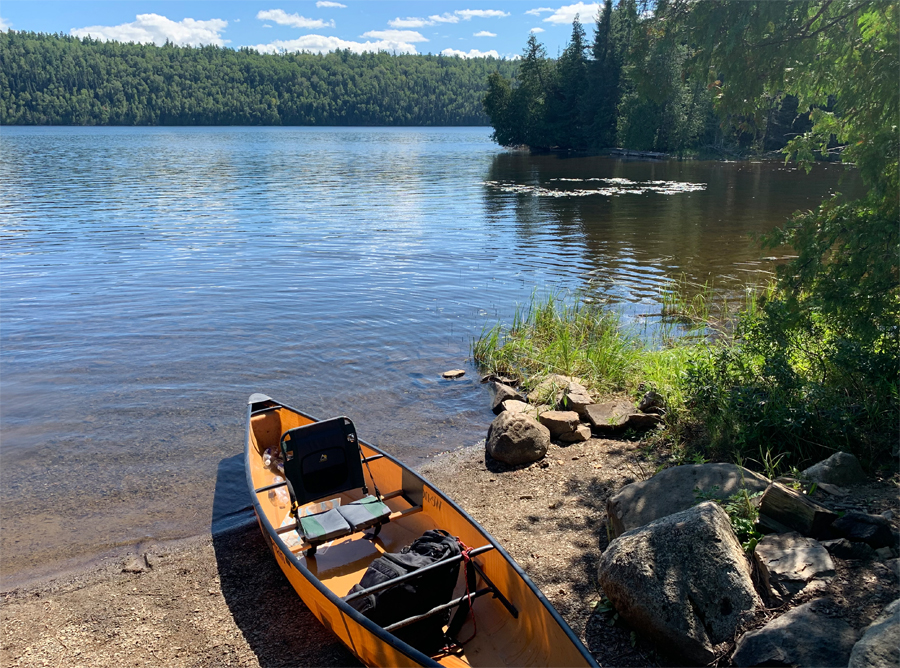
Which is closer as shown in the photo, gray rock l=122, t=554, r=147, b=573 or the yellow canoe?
the yellow canoe

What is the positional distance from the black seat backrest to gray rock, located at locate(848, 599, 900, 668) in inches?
178

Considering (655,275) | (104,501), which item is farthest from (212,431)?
(655,275)

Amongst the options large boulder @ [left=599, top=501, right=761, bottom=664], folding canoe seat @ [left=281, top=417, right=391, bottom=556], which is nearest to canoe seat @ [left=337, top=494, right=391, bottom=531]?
folding canoe seat @ [left=281, top=417, right=391, bottom=556]

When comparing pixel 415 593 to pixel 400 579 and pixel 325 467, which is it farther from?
pixel 325 467

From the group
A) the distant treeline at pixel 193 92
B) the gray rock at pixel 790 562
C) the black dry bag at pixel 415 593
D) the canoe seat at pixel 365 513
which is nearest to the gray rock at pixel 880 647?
the gray rock at pixel 790 562

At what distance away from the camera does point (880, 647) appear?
2.97m

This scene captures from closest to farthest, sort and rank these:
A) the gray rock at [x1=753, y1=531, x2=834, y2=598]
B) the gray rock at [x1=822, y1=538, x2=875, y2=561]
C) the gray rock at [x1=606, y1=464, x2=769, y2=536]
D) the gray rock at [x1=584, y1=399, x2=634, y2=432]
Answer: the gray rock at [x1=753, y1=531, x2=834, y2=598] < the gray rock at [x1=822, y1=538, x2=875, y2=561] < the gray rock at [x1=606, y1=464, x2=769, y2=536] < the gray rock at [x1=584, y1=399, x2=634, y2=432]

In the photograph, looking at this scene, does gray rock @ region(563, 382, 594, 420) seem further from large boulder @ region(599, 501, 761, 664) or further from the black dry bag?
large boulder @ region(599, 501, 761, 664)

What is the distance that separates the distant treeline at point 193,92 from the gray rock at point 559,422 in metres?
162

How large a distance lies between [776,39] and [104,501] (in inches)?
333

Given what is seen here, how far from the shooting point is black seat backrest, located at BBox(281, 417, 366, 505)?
6324mm

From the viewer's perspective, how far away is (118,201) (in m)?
29.2

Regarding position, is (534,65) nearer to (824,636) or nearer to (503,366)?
(503,366)

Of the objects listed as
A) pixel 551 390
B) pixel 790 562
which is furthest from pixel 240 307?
pixel 790 562
